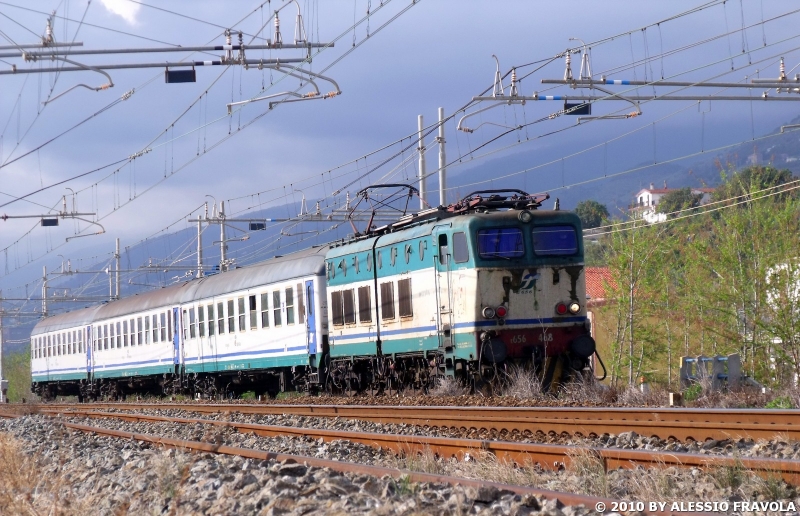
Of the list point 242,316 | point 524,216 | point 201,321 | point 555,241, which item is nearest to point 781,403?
point 555,241

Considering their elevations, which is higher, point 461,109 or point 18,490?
point 461,109

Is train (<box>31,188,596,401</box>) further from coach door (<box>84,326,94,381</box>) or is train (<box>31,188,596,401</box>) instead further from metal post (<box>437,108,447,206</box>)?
coach door (<box>84,326,94,381</box>)

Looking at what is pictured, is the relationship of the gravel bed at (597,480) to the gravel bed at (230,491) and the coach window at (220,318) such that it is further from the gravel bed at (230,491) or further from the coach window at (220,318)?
the coach window at (220,318)

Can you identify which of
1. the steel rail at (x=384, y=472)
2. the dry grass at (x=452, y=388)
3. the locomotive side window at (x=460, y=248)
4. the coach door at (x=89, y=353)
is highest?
the locomotive side window at (x=460, y=248)

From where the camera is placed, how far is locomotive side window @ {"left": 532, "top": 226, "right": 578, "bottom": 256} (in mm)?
18391

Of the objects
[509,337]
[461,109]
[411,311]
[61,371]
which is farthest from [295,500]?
[61,371]

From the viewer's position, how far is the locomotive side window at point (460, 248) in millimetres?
17828

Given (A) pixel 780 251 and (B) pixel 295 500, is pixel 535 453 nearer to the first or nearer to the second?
(B) pixel 295 500

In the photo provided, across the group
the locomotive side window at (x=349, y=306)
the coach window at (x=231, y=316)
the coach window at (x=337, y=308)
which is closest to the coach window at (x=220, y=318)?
the coach window at (x=231, y=316)

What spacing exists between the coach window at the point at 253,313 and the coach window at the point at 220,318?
224cm

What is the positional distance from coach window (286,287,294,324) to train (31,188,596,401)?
30 millimetres

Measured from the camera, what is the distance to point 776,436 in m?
9.62

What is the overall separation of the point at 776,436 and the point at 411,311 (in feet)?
34.4

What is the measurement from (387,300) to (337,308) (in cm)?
285
